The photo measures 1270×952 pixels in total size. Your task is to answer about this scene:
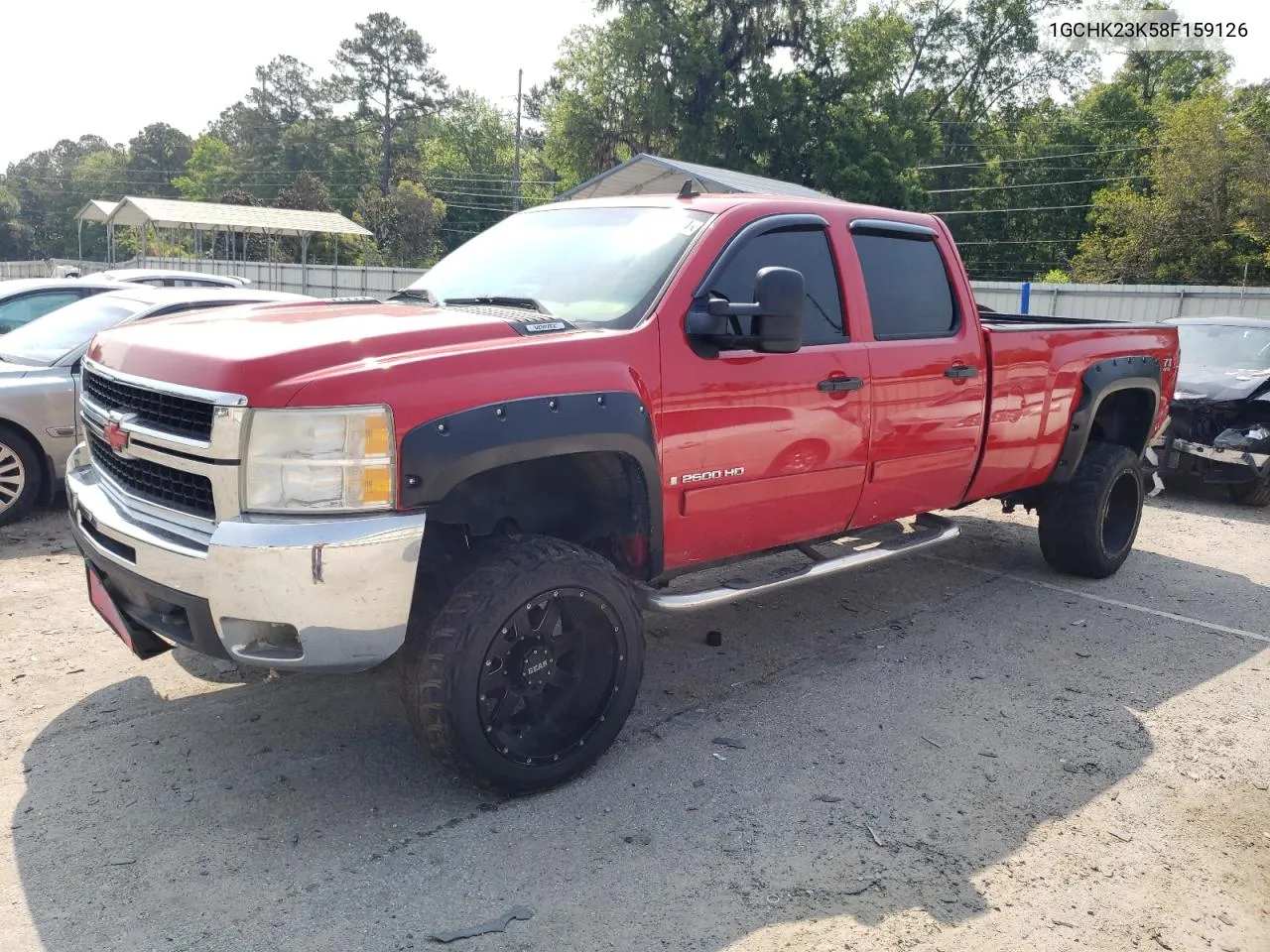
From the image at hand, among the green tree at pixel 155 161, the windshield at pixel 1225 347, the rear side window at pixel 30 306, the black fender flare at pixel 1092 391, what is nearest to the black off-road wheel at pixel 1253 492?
the windshield at pixel 1225 347

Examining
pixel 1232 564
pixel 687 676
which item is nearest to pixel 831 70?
pixel 1232 564

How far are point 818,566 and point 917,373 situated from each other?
3.51ft

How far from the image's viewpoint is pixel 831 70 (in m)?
41.8

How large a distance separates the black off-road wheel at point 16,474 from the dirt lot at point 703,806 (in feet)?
5.42

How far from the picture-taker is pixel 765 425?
159 inches

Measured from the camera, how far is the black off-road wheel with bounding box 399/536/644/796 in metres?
3.20

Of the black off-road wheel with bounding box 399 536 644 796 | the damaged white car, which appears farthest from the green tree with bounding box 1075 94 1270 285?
the black off-road wheel with bounding box 399 536 644 796

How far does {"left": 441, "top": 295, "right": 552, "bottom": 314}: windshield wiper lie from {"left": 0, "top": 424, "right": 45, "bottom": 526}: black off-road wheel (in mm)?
4080

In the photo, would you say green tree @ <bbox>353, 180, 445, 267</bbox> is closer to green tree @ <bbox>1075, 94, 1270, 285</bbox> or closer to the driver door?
green tree @ <bbox>1075, 94, 1270, 285</bbox>

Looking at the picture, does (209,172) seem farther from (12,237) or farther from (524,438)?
(524,438)

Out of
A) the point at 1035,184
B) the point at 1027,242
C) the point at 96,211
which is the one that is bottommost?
the point at 96,211

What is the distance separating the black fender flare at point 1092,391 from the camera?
5812mm

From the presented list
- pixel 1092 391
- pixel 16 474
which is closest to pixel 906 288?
pixel 1092 391

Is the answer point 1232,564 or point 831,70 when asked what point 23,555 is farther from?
point 831,70
